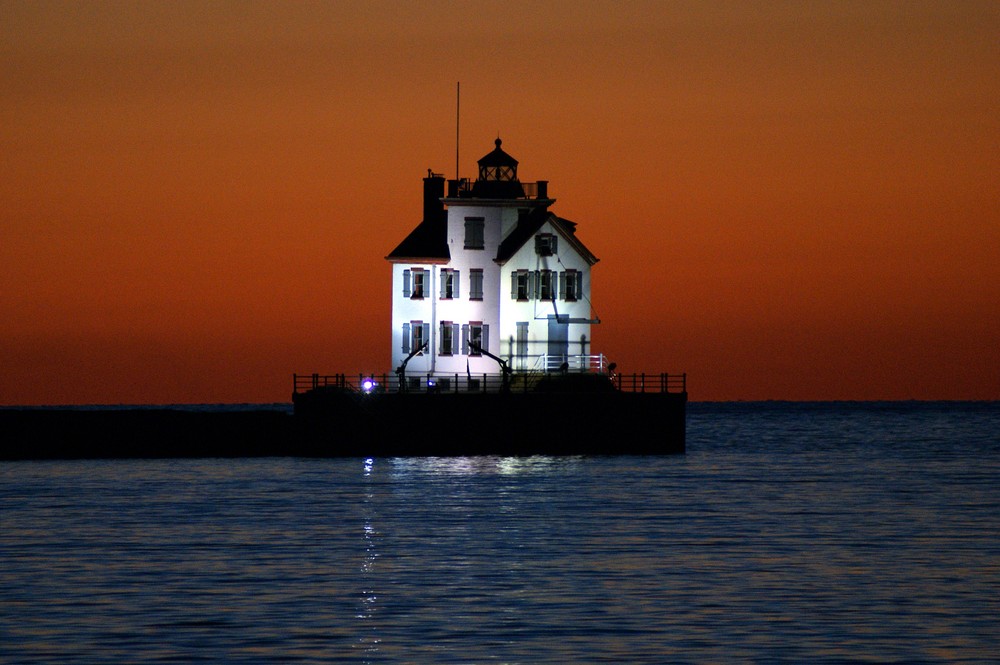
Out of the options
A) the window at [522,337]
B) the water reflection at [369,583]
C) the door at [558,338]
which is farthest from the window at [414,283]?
the water reflection at [369,583]

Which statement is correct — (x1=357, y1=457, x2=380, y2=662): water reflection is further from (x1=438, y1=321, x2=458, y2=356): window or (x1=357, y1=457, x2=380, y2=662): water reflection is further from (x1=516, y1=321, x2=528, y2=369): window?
(x1=438, y1=321, x2=458, y2=356): window

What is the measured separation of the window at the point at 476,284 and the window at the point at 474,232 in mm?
1234

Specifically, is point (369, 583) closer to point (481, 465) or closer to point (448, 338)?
point (481, 465)

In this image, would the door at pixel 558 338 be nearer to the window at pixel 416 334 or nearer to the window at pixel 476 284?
the window at pixel 476 284

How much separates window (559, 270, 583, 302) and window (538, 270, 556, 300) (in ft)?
1.37

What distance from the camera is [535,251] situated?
8019 cm

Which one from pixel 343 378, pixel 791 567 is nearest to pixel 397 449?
pixel 343 378

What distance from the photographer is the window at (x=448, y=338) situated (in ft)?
265

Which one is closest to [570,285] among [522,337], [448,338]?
[522,337]

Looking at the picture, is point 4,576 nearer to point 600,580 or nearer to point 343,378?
point 600,580

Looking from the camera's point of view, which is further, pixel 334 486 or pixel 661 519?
pixel 334 486

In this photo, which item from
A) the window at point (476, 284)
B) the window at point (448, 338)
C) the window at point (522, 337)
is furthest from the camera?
the window at point (476, 284)

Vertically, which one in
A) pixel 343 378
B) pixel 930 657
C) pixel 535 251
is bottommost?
pixel 930 657

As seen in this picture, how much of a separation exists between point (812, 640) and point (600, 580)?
24.5 ft
